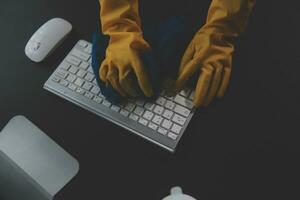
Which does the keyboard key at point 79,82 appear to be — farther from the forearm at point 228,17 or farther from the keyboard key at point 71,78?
the forearm at point 228,17

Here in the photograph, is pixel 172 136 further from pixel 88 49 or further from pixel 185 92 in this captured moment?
pixel 88 49

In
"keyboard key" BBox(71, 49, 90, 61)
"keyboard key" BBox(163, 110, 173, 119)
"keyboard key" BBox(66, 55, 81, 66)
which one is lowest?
"keyboard key" BBox(163, 110, 173, 119)

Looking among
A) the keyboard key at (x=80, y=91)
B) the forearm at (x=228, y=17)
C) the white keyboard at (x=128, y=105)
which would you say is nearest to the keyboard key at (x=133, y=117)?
the white keyboard at (x=128, y=105)

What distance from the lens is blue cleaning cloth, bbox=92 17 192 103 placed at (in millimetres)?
627

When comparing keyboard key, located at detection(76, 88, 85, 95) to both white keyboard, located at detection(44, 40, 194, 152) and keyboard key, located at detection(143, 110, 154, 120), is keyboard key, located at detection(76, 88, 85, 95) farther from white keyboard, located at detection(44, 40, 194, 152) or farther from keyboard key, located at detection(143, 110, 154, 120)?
keyboard key, located at detection(143, 110, 154, 120)

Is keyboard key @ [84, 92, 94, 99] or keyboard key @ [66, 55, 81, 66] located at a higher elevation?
keyboard key @ [66, 55, 81, 66]

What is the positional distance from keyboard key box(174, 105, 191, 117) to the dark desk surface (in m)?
0.02

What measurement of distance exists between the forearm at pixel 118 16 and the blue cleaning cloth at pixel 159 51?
0.9 inches

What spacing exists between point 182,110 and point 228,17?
196mm

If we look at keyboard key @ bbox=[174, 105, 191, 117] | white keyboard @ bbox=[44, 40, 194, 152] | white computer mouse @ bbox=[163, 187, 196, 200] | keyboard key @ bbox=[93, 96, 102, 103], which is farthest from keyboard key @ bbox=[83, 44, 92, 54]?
white computer mouse @ bbox=[163, 187, 196, 200]

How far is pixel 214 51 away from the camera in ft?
2.13

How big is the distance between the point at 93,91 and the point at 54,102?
0.08 m

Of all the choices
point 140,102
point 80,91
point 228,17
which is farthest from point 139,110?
point 228,17

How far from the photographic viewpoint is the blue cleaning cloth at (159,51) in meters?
0.63
